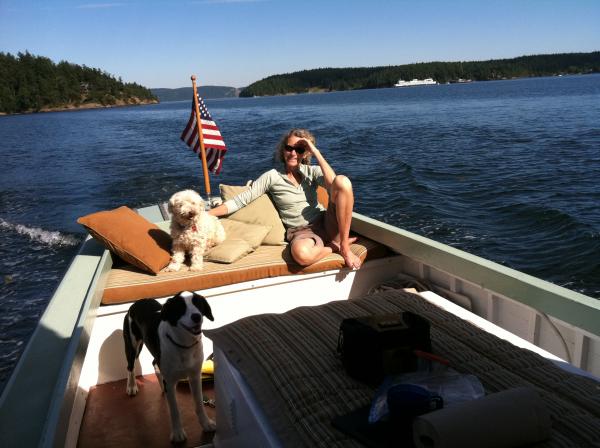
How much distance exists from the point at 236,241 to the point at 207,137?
2.32 meters

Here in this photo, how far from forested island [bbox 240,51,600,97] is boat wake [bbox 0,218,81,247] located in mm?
115025

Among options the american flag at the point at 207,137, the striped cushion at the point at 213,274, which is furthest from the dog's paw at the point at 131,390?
the american flag at the point at 207,137

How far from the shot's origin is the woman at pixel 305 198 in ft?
12.0

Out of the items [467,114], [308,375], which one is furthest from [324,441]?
[467,114]

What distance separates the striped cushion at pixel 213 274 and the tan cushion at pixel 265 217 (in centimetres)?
34

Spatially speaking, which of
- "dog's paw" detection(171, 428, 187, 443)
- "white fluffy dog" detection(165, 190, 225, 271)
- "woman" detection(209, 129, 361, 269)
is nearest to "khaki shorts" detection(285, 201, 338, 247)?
"woman" detection(209, 129, 361, 269)

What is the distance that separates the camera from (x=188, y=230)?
12.2ft

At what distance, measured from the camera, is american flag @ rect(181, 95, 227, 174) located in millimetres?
5766

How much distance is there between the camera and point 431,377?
1.72 metres

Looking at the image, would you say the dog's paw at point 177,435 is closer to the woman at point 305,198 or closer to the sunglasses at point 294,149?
the woman at point 305,198

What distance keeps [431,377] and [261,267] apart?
197 centimetres

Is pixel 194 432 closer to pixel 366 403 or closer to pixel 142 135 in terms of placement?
pixel 366 403

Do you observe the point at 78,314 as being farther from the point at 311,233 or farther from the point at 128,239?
the point at 311,233

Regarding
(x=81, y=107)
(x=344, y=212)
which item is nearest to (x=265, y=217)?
(x=344, y=212)
